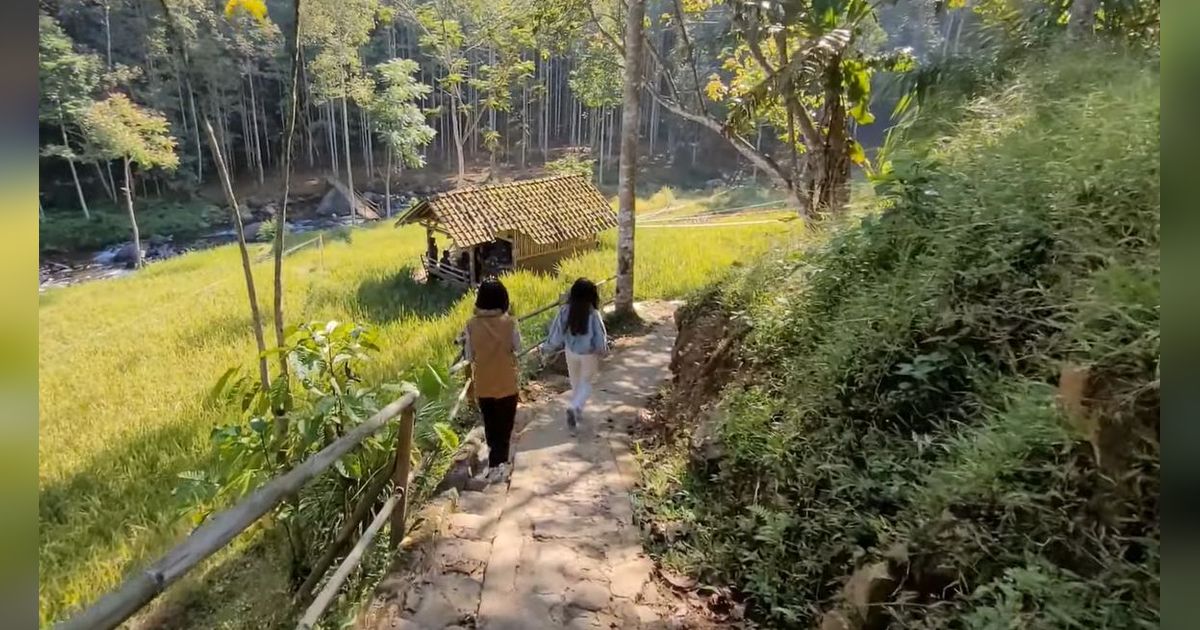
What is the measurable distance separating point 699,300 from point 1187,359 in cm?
473

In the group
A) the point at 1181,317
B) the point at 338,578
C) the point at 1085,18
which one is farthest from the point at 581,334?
the point at 1181,317

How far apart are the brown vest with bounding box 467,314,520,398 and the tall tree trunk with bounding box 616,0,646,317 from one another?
4202mm

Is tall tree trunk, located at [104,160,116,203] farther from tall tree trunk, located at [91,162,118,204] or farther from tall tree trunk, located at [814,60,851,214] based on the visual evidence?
tall tree trunk, located at [814,60,851,214]

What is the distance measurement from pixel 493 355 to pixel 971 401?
2180mm

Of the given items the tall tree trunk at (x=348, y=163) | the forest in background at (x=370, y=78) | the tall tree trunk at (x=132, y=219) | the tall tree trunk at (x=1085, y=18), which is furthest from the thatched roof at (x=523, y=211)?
the tall tree trunk at (x=1085, y=18)

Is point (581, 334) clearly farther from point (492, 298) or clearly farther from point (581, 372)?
point (492, 298)

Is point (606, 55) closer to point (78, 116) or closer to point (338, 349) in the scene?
point (78, 116)

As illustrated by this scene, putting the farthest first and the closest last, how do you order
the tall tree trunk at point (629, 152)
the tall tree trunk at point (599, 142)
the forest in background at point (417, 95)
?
the tall tree trunk at point (599, 142), the tall tree trunk at point (629, 152), the forest in background at point (417, 95)

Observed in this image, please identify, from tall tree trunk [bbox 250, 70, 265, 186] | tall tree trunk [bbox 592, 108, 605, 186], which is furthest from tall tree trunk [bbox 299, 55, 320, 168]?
tall tree trunk [bbox 592, 108, 605, 186]

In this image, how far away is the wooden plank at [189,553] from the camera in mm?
1125

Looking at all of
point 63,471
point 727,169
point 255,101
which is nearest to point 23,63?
point 63,471

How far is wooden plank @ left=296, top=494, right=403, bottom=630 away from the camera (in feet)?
6.22

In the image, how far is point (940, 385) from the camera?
2.19 metres

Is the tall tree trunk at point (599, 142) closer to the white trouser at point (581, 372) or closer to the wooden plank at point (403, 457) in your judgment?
the white trouser at point (581, 372)
